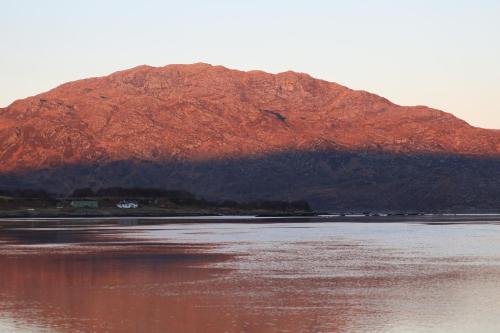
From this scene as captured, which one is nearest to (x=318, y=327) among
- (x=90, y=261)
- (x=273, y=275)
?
(x=273, y=275)

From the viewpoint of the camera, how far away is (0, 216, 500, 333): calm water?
31.2m

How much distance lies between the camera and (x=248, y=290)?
41062 millimetres

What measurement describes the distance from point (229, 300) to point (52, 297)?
8.46m

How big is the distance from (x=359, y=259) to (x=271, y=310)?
27128mm

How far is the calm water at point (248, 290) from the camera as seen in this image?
31.2m

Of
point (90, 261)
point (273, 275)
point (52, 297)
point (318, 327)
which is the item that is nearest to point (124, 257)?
point (90, 261)

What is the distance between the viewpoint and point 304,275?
48.4 meters

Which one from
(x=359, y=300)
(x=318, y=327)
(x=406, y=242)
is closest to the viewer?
(x=318, y=327)

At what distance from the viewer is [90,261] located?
57.5 m

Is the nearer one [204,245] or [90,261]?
[90,261]

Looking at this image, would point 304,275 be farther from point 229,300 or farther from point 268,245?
point 268,245

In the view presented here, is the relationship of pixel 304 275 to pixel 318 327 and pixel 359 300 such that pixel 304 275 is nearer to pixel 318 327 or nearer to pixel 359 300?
pixel 359 300

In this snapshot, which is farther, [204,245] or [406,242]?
[406,242]

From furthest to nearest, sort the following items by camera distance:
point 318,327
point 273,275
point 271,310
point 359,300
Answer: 1. point 273,275
2. point 359,300
3. point 271,310
4. point 318,327
